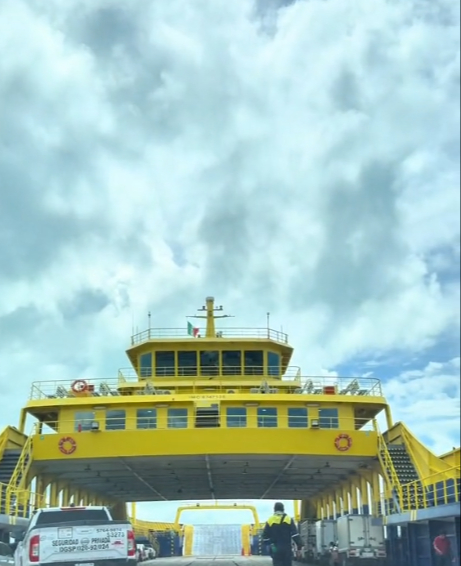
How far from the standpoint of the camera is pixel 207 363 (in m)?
33.7

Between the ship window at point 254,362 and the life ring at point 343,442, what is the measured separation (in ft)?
25.6

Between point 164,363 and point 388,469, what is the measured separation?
1147 cm

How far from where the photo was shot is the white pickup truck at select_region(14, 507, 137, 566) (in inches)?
562

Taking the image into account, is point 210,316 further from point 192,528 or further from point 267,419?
point 192,528

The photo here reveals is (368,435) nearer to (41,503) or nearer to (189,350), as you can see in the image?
(189,350)

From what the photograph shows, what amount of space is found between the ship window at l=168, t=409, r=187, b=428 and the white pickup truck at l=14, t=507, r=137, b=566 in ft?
43.5

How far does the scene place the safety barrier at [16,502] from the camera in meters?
23.1

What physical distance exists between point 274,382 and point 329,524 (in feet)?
20.9

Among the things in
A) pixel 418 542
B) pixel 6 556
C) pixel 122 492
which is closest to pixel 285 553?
pixel 418 542

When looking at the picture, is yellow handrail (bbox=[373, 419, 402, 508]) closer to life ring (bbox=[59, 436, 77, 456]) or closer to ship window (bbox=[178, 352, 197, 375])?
ship window (bbox=[178, 352, 197, 375])

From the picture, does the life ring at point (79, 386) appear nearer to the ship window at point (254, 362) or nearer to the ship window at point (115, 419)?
the ship window at point (115, 419)

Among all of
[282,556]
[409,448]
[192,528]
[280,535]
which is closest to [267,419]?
[409,448]

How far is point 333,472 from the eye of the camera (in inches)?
1369

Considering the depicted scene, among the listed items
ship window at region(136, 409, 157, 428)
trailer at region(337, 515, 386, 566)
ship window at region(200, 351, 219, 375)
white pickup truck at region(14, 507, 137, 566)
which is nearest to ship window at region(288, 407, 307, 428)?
ship window at region(136, 409, 157, 428)
